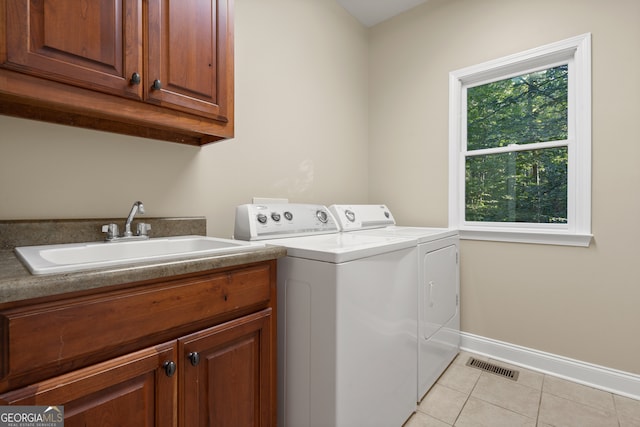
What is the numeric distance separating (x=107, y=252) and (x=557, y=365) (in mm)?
2600

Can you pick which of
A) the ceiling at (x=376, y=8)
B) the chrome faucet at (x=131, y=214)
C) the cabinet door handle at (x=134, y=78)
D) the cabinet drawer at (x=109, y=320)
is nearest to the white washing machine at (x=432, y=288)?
the cabinet drawer at (x=109, y=320)

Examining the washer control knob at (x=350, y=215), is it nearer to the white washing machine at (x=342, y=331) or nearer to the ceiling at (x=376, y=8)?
the white washing machine at (x=342, y=331)

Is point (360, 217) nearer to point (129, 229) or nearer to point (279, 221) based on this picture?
point (279, 221)

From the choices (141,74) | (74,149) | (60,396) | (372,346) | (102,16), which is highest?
(102,16)

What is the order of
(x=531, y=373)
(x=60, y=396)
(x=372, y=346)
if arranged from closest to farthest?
(x=60, y=396) → (x=372, y=346) → (x=531, y=373)

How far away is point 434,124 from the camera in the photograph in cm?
245

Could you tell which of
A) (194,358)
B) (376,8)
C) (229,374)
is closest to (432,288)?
(229,374)

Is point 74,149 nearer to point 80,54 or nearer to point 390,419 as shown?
point 80,54

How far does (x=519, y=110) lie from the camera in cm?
217

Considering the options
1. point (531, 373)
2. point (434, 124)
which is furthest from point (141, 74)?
point (531, 373)

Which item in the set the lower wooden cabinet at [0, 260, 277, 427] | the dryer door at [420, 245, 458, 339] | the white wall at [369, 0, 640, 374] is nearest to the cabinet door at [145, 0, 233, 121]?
the lower wooden cabinet at [0, 260, 277, 427]

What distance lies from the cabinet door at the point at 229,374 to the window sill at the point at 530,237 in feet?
5.73

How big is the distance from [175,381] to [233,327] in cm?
22

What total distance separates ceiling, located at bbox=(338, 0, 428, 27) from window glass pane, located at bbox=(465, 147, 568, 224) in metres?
1.39
